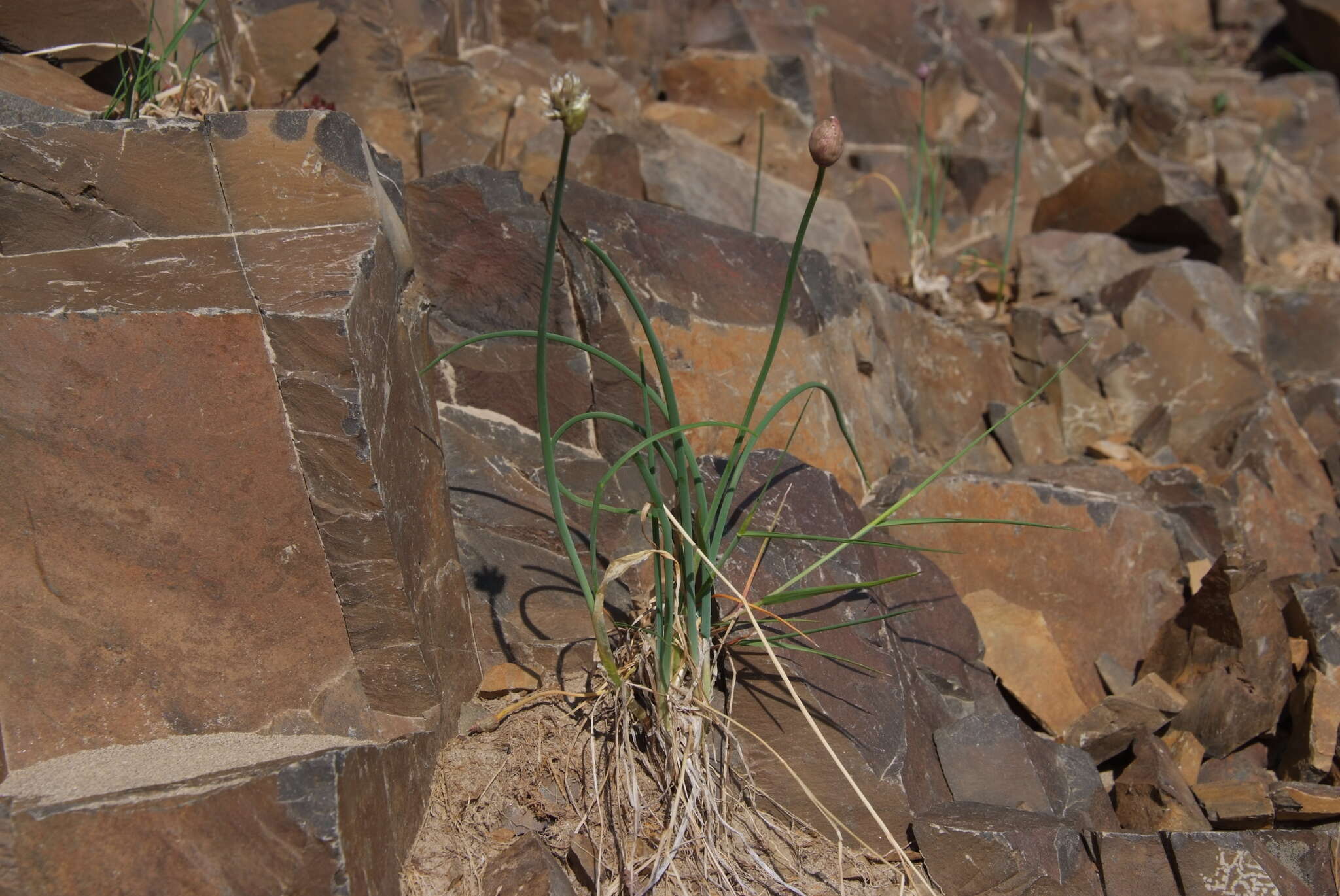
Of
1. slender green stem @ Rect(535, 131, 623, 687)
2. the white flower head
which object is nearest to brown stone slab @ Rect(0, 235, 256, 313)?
slender green stem @ Rect(535, 131, 623, 687)

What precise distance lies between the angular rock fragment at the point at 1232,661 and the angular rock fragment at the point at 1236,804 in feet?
0.71

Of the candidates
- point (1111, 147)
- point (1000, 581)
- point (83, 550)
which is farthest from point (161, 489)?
point (1111, 147)

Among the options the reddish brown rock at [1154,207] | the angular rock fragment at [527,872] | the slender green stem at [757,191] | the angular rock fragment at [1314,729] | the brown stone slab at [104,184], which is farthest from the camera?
the reddish brown rock at [1154,207]

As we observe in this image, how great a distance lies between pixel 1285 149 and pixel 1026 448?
4380 mm

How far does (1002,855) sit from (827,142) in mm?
1281

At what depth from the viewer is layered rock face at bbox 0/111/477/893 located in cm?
189

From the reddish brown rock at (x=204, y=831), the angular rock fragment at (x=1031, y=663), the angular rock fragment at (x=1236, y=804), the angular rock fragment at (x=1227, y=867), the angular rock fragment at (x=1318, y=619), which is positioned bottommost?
the angular rock fragment at (x=1031, y=663)

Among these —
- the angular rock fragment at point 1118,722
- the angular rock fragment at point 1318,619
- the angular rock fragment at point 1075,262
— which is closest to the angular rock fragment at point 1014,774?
the angular rock fragment at point 1118,722

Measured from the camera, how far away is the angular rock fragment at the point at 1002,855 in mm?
1988

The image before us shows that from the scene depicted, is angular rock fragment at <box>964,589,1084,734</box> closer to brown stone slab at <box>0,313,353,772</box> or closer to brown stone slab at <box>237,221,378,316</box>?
brown stone slab at <box>0,313,353,772</box>

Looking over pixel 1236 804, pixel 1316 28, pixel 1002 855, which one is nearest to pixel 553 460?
pixel 1002 855

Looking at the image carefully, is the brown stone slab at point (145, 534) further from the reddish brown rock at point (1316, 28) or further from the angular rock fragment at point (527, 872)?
the reddish brown rock at point (1316, 28)

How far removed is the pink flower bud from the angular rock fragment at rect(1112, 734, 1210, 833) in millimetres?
1502

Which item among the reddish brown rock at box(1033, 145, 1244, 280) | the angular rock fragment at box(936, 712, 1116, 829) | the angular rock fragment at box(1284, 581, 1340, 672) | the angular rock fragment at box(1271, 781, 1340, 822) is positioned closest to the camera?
the angular rock fragment at box(936, 712, 1116, 829)
